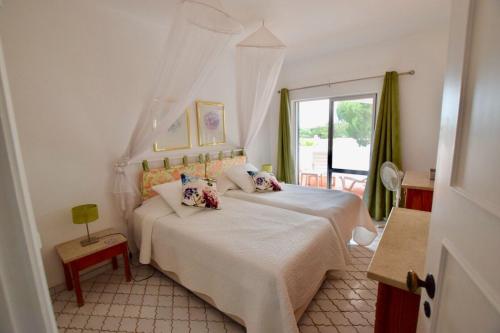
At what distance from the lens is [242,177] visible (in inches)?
130

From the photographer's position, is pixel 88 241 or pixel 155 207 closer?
pixel 88 241

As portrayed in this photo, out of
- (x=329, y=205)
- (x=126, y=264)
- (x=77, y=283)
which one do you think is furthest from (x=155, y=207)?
(x=329, y=205)

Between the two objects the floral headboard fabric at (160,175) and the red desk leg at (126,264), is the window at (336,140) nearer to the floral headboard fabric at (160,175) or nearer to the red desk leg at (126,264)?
the floral headboard fabric at (160,175)

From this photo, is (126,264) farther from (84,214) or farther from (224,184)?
(224,184)

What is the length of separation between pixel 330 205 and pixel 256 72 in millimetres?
1849

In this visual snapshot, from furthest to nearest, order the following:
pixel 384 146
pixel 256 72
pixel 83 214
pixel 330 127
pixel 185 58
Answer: pixel 330 127 → pixel 384 146 → pixel 256 72 → pixel 83 214 → pixel 185 58

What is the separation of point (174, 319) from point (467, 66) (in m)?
2.35

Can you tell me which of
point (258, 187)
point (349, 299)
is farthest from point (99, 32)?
point (349, 299)

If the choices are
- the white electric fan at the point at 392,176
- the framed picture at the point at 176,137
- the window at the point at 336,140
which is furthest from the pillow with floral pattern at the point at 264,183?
the window at the point at 336,140

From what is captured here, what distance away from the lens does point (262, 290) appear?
1.46 m

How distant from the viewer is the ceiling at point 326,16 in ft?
7.82

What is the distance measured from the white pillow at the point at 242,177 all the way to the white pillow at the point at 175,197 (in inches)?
33.0

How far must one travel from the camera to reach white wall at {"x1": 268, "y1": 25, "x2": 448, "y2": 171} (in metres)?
3.10

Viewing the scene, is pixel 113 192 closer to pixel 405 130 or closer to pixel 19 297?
pixel 19 297
